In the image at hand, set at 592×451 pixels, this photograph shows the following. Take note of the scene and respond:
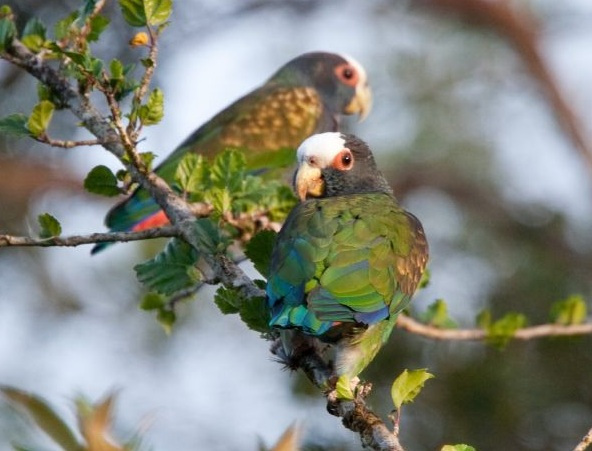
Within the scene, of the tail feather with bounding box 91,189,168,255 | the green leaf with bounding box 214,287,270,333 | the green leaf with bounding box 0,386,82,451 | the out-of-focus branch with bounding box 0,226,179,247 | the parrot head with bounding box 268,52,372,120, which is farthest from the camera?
the parrot head with bounding box 268,52,372,120

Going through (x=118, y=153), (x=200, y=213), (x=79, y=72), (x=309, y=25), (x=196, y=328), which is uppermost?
(x=79, y=72)

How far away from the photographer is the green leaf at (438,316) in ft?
11.4

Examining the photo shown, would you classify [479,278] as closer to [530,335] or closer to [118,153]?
[530,335]

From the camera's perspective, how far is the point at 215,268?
2715 mm

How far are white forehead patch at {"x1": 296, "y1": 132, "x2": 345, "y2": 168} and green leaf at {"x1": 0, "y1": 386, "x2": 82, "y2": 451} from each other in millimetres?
2406

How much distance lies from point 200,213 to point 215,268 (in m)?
0.36

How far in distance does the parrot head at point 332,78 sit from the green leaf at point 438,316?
2.60m

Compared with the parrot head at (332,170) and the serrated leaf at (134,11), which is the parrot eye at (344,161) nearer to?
the parrot head at (332,170)

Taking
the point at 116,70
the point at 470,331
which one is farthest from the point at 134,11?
the point at 470,331

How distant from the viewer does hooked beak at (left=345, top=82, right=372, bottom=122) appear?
19.9ft

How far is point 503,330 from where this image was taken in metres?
3.57

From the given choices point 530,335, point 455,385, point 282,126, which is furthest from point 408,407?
point 282,126

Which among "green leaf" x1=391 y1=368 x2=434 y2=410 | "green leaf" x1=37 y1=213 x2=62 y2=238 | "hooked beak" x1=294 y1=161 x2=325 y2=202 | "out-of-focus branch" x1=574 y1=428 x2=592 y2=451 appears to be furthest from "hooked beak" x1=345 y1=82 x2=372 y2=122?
"out-of-focus branch" x1=574 y1=428 x2=592 y2=451

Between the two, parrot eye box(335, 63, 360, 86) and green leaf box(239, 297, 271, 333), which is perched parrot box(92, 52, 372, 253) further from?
green leaf box(239, 297, 271, 333)
